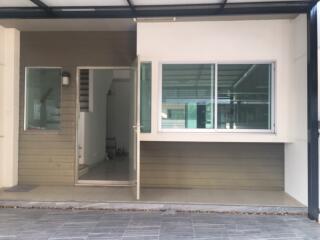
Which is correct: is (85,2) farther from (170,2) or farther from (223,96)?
(223,96)

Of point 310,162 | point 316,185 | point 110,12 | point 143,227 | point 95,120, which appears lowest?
point 143,227

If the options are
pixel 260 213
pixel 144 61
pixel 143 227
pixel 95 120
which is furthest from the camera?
pixel 95 120

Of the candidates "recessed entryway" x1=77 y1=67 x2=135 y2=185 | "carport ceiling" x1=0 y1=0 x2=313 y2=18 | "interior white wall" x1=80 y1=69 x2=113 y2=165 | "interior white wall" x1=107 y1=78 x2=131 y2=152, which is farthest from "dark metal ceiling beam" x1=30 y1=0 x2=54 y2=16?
"interior white wall" x1=107 y1=78 x2=131 y2=152

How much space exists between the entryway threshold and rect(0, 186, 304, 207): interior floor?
86 mm

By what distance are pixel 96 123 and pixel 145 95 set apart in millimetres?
3459

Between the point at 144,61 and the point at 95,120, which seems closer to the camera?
the point at 144,61

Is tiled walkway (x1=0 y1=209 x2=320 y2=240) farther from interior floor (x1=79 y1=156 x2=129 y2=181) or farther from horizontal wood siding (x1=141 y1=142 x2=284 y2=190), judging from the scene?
interior floor (x1=79 y1=156 x2=129 y2=181)

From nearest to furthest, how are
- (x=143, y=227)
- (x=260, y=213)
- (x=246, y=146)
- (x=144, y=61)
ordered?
1. (x=143, y=227)
2. (x=260, y=213)
3. (x=144, y=61)
4. (x=246, y=146)

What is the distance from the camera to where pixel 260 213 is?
4.48 metres

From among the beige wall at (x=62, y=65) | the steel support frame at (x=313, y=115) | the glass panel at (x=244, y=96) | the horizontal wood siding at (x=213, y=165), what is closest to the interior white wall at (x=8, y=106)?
the beige wall at (x=62, y=65)

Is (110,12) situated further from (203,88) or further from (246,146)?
(246,146)

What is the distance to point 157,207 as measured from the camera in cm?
459

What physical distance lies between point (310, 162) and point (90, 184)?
138 inches

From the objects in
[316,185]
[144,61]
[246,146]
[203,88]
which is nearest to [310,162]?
[316,185]
